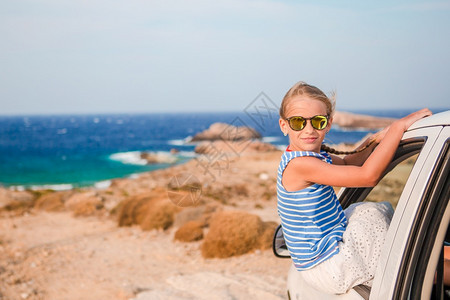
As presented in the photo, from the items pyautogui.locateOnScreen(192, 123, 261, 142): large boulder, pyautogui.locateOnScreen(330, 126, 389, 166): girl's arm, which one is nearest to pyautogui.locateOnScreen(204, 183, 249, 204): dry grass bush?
pyautogui.locateOnScreen(192, 123, 261, 142): large boulder

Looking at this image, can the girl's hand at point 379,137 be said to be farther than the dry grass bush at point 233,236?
No

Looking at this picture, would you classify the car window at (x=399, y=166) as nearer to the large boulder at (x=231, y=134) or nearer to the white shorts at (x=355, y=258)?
the white shorts at (x=355, y=258)

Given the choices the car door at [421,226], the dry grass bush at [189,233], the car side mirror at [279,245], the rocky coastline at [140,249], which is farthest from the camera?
the dry grass bush at [189,233]

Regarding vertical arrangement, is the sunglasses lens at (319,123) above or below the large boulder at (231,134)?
above

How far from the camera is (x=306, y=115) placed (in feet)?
7.57

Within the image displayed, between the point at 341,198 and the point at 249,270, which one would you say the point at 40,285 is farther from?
the point at 341,198

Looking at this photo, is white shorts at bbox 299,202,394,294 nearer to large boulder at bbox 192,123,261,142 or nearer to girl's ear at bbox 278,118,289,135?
girl's ear at bbox 278,118,289,135

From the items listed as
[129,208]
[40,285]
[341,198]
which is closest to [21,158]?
[129,208]

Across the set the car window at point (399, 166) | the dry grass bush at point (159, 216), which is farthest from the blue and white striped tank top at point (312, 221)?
the dry grass bush at point (159, 216)

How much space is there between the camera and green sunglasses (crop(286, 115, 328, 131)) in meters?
2.30

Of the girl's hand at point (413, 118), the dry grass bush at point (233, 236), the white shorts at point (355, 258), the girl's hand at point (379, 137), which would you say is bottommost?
the dry grass bush at point (233, 236)

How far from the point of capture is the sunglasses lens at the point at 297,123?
2.31m

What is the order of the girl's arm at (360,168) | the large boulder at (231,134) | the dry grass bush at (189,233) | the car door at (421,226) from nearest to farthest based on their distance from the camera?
the car door at (421,226)
the girl's arm at (360,168)
the dry grass bush at (189,233)
the large boulder at (231,134)

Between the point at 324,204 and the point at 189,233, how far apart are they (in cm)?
753
